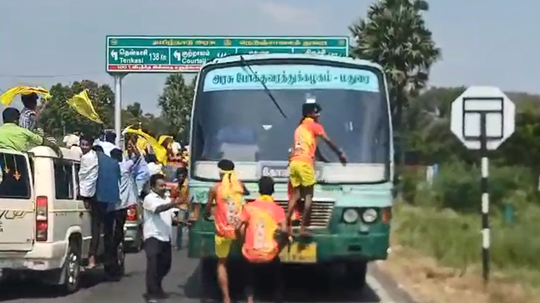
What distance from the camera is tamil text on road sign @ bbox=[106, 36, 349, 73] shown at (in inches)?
1243

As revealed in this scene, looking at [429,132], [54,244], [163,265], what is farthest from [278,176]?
[429,132]

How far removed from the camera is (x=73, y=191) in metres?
13.1

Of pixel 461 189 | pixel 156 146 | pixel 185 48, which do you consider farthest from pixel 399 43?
pixel 156 146

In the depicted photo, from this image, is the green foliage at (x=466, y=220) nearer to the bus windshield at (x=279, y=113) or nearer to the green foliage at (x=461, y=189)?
the green foliage at (x=461, y=189)

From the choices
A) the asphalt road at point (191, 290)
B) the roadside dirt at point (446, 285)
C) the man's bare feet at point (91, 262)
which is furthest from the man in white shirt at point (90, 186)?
the roadside dirt at point (446, 285)

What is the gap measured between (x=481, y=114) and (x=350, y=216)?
8.32 feet

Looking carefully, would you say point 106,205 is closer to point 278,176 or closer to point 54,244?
point 54,244

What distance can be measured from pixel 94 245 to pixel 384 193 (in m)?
4.07

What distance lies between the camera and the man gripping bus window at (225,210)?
11.5 metres

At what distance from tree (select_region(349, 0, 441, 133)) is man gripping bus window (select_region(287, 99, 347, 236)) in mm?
30864

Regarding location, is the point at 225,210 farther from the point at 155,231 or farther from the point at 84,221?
the point at 84,221

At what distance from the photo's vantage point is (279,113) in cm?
1273

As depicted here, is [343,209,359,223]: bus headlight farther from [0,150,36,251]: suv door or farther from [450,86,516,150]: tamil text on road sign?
[0,150,36,251]: suv door

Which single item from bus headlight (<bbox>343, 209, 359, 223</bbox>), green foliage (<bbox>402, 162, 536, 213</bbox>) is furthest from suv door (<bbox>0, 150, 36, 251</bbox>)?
green foliage (<bbox>402, 162, 536, 213</bbox>)
